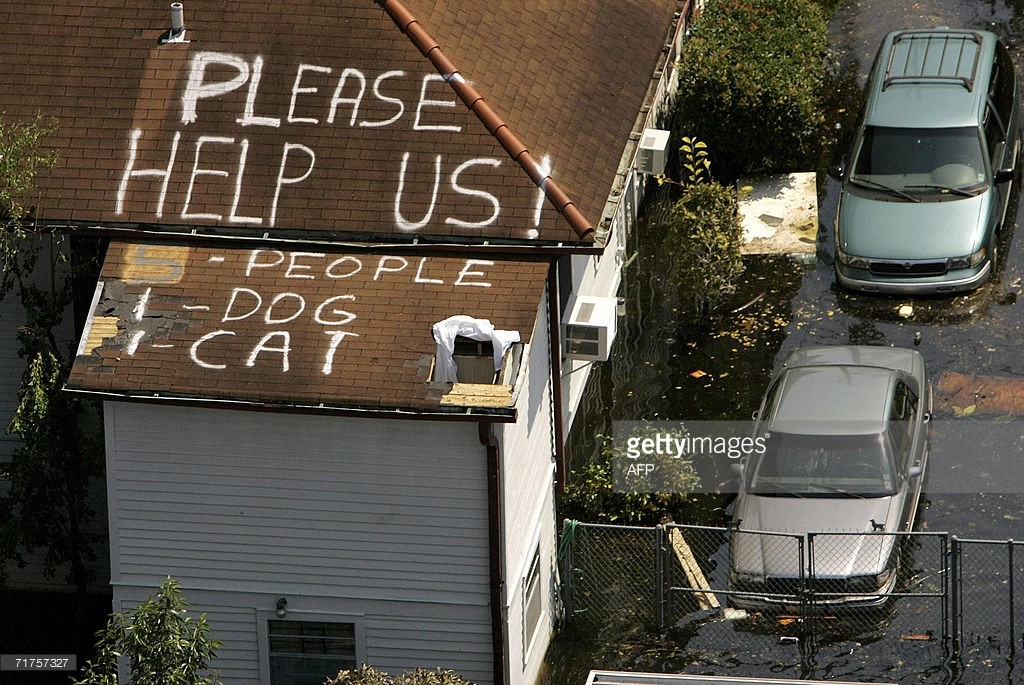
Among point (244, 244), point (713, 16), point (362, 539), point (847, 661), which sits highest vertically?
point (713, 16)

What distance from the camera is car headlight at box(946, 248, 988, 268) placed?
950 inches

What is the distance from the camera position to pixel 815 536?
61.7 feet

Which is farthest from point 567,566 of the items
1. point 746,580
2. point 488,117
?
point 488,117

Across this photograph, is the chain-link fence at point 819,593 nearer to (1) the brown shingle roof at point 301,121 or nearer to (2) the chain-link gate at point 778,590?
(2) the chain-link gate at point 778,590

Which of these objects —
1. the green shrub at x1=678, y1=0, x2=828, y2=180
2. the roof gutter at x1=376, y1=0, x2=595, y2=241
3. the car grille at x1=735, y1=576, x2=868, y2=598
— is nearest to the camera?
the roof gutter at x1=376, y1=0, x2=595, y2=241

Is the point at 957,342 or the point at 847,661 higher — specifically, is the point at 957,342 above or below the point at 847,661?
above

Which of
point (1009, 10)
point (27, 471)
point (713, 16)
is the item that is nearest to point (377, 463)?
point (27, 471)

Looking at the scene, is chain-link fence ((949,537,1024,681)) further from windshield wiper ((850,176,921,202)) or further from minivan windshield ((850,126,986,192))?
minivan windshield ((850,126,986,192))

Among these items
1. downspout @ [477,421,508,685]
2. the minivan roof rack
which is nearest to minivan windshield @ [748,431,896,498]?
downspout @ [477,421,508,685]

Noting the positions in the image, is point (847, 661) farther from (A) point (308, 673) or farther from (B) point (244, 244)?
(B) point (244, 244)

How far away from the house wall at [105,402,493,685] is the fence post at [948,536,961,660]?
→ 4.98 m

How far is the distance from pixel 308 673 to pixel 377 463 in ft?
8.24

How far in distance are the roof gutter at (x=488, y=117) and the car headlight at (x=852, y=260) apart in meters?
7.29

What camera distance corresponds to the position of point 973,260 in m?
24.2
